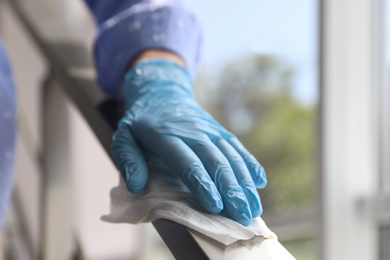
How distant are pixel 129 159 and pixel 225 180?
119 millimetres

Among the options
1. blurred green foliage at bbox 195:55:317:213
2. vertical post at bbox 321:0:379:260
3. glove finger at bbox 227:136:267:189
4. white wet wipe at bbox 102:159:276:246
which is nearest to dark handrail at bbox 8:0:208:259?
white wet wipe at bbox 102:159:276:246

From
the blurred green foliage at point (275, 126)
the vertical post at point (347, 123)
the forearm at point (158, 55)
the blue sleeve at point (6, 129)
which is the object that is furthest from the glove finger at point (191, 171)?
the blurred green foliage at point (275, 126)

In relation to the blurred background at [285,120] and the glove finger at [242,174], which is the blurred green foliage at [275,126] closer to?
the blurred background at [285,120]

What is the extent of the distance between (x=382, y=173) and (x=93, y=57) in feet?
4.30

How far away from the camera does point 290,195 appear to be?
102 inches

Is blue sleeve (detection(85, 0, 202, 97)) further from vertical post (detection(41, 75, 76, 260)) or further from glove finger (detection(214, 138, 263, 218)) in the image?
glove finger (detection(214, 138, 263, 218))

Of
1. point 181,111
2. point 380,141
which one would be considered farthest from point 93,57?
point 380,141

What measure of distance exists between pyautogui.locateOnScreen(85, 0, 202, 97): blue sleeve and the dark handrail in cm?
4

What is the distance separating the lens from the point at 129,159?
642mm

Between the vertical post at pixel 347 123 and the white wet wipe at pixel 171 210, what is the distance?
54.6 inches

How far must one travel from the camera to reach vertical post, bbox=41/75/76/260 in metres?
1.03

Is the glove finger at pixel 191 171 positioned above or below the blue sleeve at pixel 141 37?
below

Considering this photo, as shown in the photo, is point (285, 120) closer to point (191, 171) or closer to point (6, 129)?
point (6, 129)

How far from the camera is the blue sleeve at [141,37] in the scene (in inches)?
35.1
